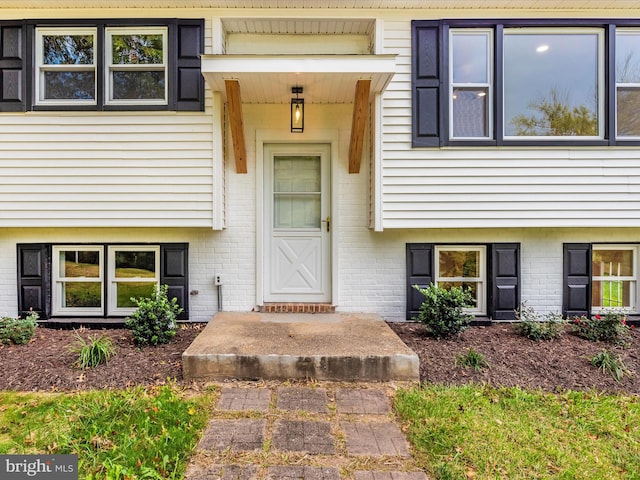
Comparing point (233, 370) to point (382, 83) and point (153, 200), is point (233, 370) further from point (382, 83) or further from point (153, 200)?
point (382, 83)

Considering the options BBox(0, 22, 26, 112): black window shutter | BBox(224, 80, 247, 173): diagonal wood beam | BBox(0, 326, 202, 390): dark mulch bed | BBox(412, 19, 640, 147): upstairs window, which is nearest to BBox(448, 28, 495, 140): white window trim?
BBox(412, 19, 640, 147): upstairs window

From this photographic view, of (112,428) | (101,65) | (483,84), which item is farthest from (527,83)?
(112,428)

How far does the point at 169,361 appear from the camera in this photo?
3436 millimetres

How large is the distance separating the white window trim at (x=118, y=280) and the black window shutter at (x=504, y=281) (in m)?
4.38

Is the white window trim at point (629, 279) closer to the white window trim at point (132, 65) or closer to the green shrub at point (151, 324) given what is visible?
the green shrub at point (151, 324)

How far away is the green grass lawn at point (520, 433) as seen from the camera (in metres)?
2.08

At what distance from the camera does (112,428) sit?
7.79 ft

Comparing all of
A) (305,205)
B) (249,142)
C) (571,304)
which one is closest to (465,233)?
(571,304)

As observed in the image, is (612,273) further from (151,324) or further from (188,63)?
(188,63)

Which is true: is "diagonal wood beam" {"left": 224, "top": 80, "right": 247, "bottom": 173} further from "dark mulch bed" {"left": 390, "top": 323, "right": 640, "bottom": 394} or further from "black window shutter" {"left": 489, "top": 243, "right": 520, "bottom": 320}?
"black window shutter" {"left": 489, "top": 243, "right": 520, "bottom": 320}

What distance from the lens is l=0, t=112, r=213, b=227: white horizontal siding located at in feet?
14.4

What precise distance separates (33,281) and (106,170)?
5.75ft

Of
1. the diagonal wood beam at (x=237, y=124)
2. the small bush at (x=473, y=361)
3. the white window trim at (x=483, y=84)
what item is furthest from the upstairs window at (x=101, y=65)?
the small bush at (x=473, y=361)

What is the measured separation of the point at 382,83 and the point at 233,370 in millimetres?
3407
